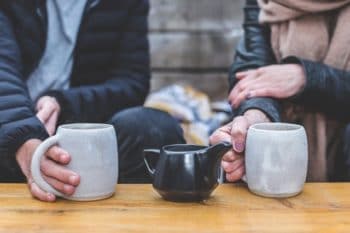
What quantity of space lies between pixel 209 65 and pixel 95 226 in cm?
193

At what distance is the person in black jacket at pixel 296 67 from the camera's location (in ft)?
4.12

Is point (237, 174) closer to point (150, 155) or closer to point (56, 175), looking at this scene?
point (150, 155)

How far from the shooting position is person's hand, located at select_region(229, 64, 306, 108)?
1.26 meters

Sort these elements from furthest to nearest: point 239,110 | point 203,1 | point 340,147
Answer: point 203,1, point 340,147, point 239,110

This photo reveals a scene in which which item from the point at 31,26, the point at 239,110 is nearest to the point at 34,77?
the point at 31,26

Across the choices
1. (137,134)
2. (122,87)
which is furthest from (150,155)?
(122,87)

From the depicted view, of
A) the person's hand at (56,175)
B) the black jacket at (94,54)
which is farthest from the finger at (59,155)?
the black jacket at (94,54)

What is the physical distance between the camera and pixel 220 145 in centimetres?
87

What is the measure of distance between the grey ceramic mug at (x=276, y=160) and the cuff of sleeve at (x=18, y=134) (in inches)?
14.2

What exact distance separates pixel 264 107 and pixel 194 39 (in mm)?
1511

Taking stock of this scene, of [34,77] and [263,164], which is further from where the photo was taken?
[34,77]

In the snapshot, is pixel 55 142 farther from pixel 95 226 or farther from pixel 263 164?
pixel 263 164

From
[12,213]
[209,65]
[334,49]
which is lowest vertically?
[209,65]

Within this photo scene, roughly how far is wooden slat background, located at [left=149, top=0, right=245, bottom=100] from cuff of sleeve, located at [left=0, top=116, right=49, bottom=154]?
163cm
